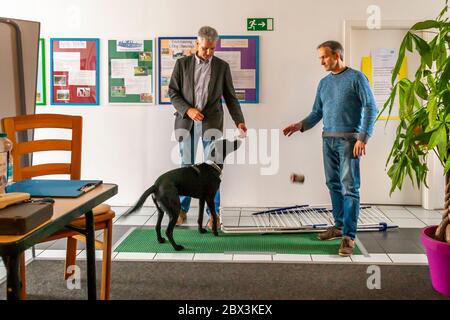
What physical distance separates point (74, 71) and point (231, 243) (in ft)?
7.89

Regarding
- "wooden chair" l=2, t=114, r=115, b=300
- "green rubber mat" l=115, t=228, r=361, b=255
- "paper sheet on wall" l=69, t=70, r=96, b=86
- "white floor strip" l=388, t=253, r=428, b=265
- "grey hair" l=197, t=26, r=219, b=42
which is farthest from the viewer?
"paper sheet on wall" l=69, t=70, r=96, b=86

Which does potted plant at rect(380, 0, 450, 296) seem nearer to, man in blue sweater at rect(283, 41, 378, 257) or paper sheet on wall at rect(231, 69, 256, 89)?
man in blue sweater at rect(283, 41, 378, 257)

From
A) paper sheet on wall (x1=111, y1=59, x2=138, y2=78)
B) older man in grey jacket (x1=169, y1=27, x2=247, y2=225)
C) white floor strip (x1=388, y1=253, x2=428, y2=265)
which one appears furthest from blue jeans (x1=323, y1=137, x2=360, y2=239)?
paper sheet on wall (x1=111, y1=59, x2=138, y2=78)

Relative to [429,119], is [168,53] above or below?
above

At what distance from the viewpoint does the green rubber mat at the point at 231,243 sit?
10.5 feet

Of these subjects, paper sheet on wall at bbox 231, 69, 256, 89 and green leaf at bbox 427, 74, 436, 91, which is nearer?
green leaf at bbox 427, 74, 436, 91

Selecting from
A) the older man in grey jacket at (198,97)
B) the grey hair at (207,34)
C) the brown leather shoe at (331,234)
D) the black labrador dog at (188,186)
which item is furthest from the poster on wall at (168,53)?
the brown leather shoe at (331,234)

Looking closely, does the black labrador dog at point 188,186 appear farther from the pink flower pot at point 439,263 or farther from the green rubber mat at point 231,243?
the pink flower pot at point 439,263

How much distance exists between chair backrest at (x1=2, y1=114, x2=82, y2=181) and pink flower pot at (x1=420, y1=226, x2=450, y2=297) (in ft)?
6.18

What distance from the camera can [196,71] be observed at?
378cm

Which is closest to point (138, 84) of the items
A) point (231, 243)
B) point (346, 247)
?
point (231, 243)

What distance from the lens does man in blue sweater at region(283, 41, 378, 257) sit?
9.87 ft

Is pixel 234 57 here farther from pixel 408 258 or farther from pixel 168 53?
pixel 408 258

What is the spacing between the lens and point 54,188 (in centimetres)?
162
